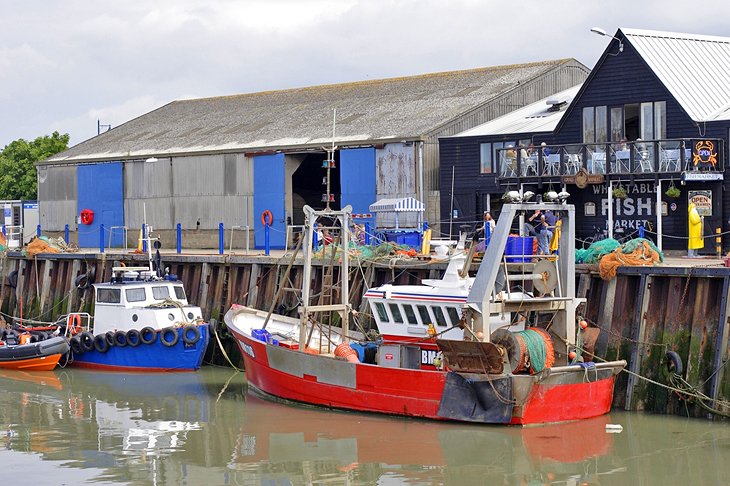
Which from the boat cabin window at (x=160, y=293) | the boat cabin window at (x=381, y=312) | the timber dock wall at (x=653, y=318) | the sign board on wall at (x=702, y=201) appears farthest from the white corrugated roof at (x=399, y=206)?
the boat cabin window at (x=381, y=312)

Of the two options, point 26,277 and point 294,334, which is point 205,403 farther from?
point 26,277

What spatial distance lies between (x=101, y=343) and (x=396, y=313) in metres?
10.3

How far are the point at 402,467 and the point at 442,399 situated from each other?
9.52ft

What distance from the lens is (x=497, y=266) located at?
22062 millimetres

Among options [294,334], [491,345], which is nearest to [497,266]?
[491,345]

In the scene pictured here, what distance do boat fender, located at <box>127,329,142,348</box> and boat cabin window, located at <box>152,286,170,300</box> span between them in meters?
1.10

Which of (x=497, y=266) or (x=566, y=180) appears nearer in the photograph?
(x=497, y=266)

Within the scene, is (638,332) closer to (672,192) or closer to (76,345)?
(672,192)

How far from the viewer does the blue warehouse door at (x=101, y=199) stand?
4669cm

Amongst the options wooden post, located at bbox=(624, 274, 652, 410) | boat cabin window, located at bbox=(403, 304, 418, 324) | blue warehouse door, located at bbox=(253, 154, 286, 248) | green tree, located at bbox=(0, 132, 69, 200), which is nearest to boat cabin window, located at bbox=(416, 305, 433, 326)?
boat cabin window, located at bbox=(403, 304, 418, 324)

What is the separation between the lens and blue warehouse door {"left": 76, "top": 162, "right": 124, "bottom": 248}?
4669cm

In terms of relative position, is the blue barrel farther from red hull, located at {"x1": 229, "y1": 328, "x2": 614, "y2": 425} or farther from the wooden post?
red hull, located at {"x1": 229, "y1": 328, "x2": 614, "y2": 425}

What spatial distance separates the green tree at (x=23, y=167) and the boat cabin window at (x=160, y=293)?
129 feet

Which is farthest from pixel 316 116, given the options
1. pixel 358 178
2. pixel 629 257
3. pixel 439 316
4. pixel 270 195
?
pixel 629 257
